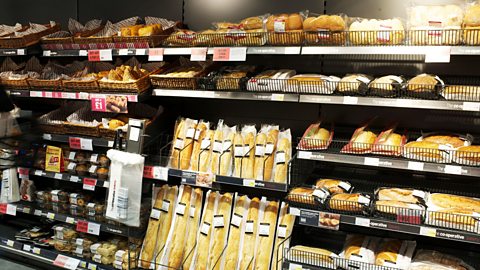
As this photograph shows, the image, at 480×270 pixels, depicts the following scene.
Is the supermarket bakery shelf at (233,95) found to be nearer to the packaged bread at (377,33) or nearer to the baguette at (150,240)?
the packaged bread at (377,33)

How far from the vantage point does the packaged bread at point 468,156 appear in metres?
2.30

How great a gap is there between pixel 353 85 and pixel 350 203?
655mm

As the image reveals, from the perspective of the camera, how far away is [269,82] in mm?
2797

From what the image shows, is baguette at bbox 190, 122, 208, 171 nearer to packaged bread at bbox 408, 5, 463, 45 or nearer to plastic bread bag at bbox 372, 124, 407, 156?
plastic bread bag at bbox 372, 124, 407, 156

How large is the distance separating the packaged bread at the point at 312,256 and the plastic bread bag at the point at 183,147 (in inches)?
36.6

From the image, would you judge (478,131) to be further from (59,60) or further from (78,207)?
(59,60)

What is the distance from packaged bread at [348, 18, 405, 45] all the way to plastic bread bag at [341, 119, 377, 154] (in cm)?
52

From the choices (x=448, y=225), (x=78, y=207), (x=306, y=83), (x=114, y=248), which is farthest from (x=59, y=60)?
(x=448, y=225)

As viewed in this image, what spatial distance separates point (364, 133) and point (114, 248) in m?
2.09

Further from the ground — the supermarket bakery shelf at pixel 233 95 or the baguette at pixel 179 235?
the supermarket bakery shelf at pixel 233 95

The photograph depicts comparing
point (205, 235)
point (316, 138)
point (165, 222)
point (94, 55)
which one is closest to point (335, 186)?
point (316, 138)

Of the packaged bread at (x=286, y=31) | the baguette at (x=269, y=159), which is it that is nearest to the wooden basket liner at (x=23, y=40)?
the packaged bread at (x=286, y=31)

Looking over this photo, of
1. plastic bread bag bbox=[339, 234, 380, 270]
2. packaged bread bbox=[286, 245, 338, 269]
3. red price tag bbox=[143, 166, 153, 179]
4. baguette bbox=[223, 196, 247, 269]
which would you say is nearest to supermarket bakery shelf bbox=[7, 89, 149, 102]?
A: red price tag bbox=[143, 166, 153, 179]

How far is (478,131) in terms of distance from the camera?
274 centimetres
